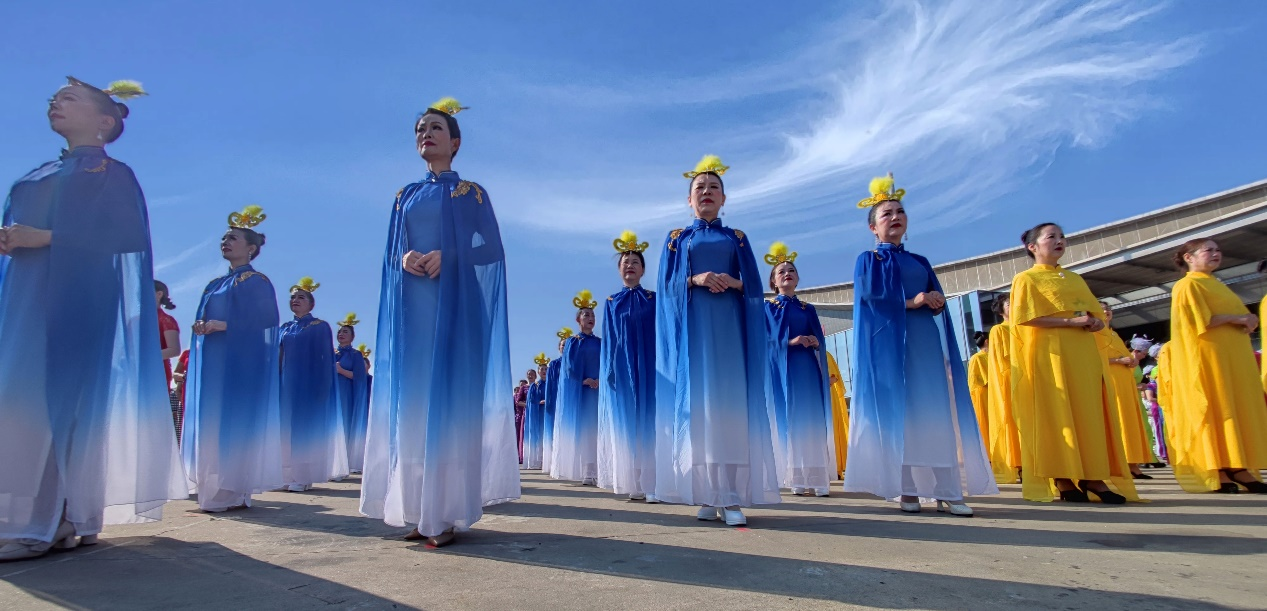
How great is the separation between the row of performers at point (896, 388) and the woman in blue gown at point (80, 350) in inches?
128

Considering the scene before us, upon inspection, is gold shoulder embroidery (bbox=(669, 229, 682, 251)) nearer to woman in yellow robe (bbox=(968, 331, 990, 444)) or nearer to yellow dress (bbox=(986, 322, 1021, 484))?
yellow dress (bbox=(986, 322, 1021, 484))

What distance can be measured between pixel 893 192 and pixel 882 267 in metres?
0.69

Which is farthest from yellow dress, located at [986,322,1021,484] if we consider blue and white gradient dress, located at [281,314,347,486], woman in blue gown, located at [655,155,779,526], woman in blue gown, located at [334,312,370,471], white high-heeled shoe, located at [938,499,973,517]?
woman in blue gown, located at [334,312,370,471]

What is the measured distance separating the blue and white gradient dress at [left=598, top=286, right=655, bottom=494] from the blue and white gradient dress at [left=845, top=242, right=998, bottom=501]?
2.18m

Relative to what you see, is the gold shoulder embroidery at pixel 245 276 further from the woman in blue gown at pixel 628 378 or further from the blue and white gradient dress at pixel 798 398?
the blue and white gradient dress at pixel 798 398

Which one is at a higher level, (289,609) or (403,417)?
(403,417)

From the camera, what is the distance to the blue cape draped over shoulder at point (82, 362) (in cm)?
362

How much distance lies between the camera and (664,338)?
512 centimetres

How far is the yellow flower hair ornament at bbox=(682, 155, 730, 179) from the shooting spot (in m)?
5.22

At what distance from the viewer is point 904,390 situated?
5301 millimetres

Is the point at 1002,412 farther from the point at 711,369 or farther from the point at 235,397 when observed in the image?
the point at 235,397

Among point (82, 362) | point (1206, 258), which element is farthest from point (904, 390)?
point (82, 362)

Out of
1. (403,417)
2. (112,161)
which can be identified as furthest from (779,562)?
(112,161)

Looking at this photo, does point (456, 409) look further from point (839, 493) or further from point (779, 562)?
point (839, 493)
